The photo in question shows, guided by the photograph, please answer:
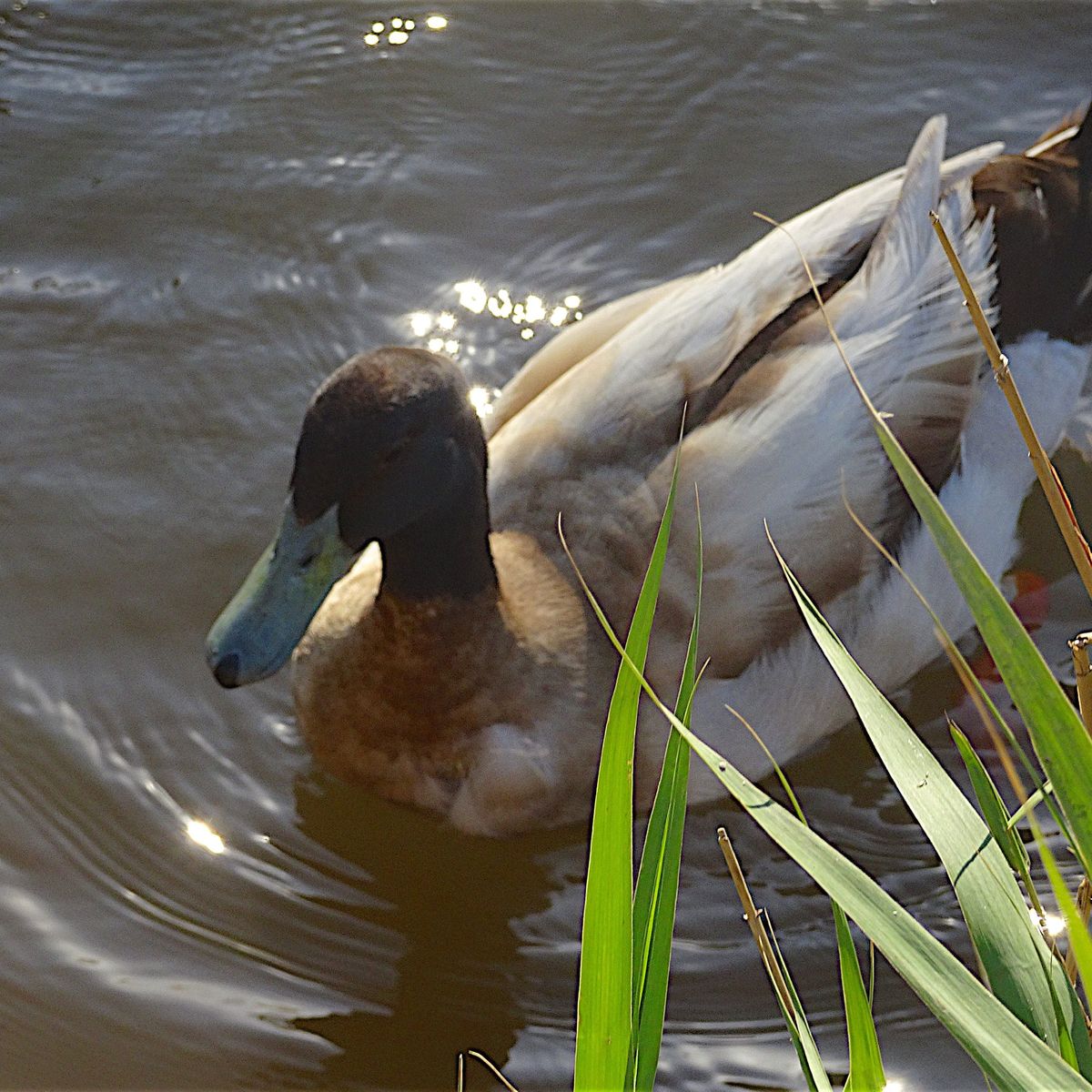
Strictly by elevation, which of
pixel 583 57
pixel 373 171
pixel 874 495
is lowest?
pixel 874 495

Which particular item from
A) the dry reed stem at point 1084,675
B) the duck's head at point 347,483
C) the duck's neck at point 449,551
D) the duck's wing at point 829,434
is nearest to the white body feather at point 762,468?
the duck's wing at point 829,434

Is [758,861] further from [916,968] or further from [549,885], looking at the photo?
[916,968]

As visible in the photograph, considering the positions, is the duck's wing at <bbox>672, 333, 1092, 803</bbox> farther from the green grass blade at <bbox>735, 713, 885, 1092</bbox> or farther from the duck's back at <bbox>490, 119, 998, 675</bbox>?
the green grass blade at <bbox>735, 713, 885, 1092</bbox>

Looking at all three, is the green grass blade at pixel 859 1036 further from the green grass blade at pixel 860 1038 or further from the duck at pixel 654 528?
the duck at pixel 654 528

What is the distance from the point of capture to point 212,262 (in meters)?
4.41

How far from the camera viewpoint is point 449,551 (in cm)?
296

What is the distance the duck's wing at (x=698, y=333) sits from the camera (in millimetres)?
3070

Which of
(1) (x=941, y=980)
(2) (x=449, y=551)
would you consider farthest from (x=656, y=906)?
(2) (x=449, y=551)

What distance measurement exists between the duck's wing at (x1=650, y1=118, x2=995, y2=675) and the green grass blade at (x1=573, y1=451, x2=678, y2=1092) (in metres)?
1.70

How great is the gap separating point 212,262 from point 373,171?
60 cm

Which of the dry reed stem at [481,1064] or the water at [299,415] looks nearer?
the dry reed stem at [481,1064]

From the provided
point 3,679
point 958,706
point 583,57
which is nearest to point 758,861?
point 958,706

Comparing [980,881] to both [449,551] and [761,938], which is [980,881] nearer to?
[761,938]

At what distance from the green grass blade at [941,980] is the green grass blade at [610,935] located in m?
0.13
